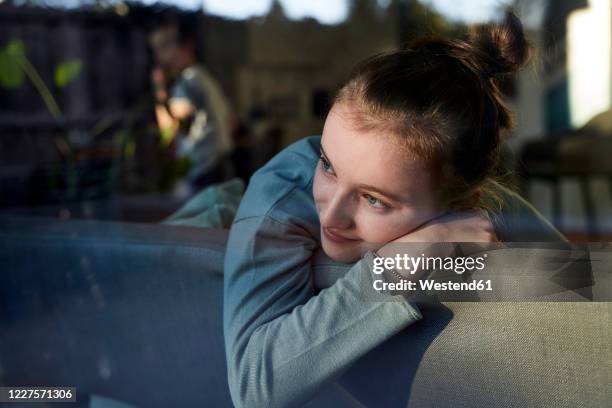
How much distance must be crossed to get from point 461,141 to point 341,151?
12 cm

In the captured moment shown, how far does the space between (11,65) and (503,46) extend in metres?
1.99

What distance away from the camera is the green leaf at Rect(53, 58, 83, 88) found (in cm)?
265

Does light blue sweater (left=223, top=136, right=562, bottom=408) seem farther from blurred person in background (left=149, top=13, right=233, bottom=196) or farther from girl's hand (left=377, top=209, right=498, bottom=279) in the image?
blurred person in background (left=149, top=13, right=233, bottom=196)

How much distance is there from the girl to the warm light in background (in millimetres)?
388

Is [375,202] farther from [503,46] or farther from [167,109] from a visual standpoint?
[167,109]

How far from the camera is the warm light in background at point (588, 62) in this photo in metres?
1.16

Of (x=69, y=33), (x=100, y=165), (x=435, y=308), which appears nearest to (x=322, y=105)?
(x=435, y=308)

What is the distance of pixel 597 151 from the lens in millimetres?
2662

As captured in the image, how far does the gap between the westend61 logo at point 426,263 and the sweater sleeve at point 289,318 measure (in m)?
0.01

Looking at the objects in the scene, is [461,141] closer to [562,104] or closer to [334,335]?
[334,335]

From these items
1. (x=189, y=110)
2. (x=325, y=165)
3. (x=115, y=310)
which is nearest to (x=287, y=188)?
(x=325, y=165)

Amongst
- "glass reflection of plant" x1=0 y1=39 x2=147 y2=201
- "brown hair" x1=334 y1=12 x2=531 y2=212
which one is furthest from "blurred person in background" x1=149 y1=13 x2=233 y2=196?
"brown hair" x1=334 y1=12 x2=531 y2=212

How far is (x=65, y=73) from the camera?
266 cm

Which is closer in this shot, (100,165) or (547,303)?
(547,303)
